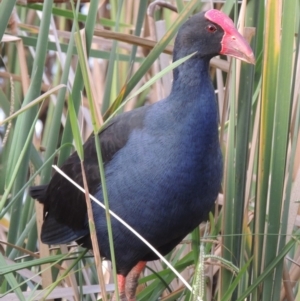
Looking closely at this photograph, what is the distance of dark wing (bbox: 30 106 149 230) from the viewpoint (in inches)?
59.9

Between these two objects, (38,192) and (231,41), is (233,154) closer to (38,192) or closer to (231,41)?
(231,41)

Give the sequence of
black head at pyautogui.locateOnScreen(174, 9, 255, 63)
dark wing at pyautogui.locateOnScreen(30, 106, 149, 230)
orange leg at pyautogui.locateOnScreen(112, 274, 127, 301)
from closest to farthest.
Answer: black head at pyautogui.locateOnScreen(174, 9, 255, 63) → dark wing at pyautogui.locateOnScreen(30, 106, 149, 230) → orange leg at pyautogui.locateOnScreen(112, 274, 127, 301)

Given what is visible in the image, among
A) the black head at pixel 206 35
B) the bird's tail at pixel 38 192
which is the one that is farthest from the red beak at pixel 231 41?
the bird's tail at pixel 38 192

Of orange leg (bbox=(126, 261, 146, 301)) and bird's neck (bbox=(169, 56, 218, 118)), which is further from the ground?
bird's neck (bbox=(169, 56, 218, 118))

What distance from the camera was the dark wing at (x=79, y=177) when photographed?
1.52 metres

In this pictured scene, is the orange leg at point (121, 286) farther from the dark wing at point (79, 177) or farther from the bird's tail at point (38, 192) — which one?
the bird's tail at point (38, 192)

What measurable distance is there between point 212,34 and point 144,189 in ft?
1.19

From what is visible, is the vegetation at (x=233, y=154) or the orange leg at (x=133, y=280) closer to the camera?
the vegetation at (x=233, y=154)

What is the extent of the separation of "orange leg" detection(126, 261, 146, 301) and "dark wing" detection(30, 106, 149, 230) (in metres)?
0.19

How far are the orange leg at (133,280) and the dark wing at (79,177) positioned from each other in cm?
19

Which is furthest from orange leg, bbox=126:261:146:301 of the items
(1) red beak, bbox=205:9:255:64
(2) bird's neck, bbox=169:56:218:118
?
(1) red beak, bbox=205:9:255:64

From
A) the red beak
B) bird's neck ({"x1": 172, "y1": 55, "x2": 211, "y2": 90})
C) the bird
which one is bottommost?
the bird

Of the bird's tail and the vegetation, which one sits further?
the bird's tail

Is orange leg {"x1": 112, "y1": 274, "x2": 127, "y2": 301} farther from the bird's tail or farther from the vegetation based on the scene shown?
the bird's tail
